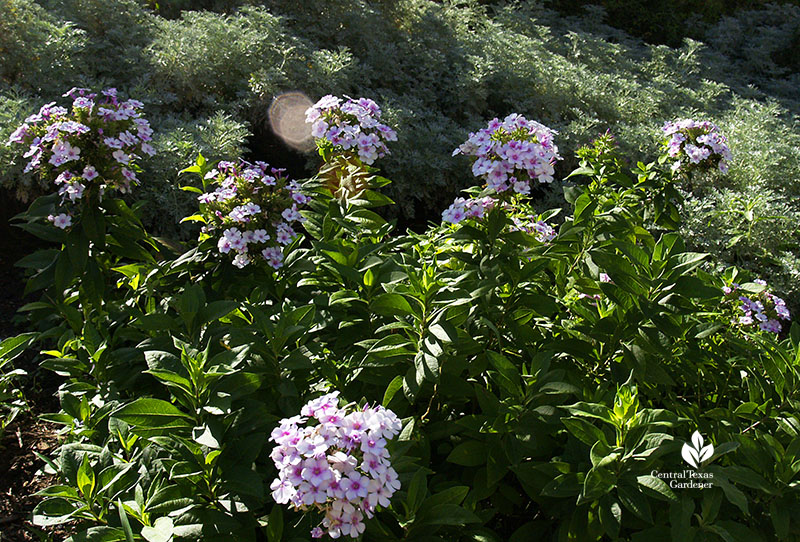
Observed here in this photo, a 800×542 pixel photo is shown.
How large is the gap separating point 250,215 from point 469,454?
1064 mm

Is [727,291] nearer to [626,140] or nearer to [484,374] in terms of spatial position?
[484,374]

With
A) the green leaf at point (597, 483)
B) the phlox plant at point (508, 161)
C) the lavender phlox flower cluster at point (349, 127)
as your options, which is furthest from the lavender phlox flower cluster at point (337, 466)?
the lavender phlox flower cluster at point (349, 127)

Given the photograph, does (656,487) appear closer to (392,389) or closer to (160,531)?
(392,389)

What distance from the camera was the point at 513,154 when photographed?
1.79 m

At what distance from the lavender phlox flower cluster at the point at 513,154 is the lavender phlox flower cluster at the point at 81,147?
47.5 inches

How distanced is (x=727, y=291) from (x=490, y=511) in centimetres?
124

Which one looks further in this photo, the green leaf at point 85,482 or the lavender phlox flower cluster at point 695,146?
the lavender phlox flower cluster at point 695,146

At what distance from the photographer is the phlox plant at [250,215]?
2.08 metres

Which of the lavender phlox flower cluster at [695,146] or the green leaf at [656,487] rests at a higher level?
the lavender phlox flower cluster at [695,146]

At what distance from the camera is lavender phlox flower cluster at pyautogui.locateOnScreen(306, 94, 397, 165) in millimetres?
2361

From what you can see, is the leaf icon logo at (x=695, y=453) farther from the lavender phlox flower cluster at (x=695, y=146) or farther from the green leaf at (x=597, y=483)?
the lavender phlox flower cluster at (x=695, y=146)

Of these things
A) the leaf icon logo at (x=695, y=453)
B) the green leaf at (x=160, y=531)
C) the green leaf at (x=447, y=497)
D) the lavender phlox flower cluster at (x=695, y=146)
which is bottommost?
the green leaf at (x=160, y=531)

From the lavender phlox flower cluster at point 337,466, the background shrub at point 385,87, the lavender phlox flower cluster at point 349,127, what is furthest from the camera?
the background shrub at point 385,87
